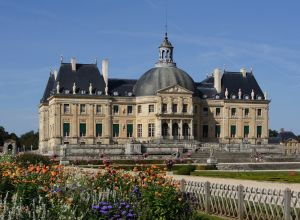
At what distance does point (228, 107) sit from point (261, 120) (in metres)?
4.63

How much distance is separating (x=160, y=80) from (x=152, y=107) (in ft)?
11.2

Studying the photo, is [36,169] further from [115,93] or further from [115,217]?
[115,93]

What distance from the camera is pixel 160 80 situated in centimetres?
6975

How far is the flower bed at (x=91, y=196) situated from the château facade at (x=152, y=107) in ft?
163

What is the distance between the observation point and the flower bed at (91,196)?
1113 cm

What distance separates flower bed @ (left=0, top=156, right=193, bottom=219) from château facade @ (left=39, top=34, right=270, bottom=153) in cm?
4972

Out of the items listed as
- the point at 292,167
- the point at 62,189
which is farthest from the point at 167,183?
the point at 292,167

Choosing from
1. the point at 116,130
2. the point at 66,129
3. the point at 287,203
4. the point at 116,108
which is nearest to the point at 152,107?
the point at 116,108

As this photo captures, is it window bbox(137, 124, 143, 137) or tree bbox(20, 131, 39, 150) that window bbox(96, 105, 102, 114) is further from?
tree bbox(20, 131, 39, 150)

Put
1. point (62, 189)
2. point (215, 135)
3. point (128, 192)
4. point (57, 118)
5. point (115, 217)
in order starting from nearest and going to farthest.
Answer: point (115, 217) < point (62, 189) < point (128, 192) < point (57, 118) < point (215, 135)

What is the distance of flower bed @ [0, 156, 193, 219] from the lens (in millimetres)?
11133

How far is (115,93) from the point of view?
6975cm

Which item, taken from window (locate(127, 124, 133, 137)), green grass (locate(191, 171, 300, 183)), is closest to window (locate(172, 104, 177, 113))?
window (locate(127, 124, 133, 137))

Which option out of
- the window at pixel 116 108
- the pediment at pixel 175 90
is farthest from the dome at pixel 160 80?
the window at pixel 116 108
